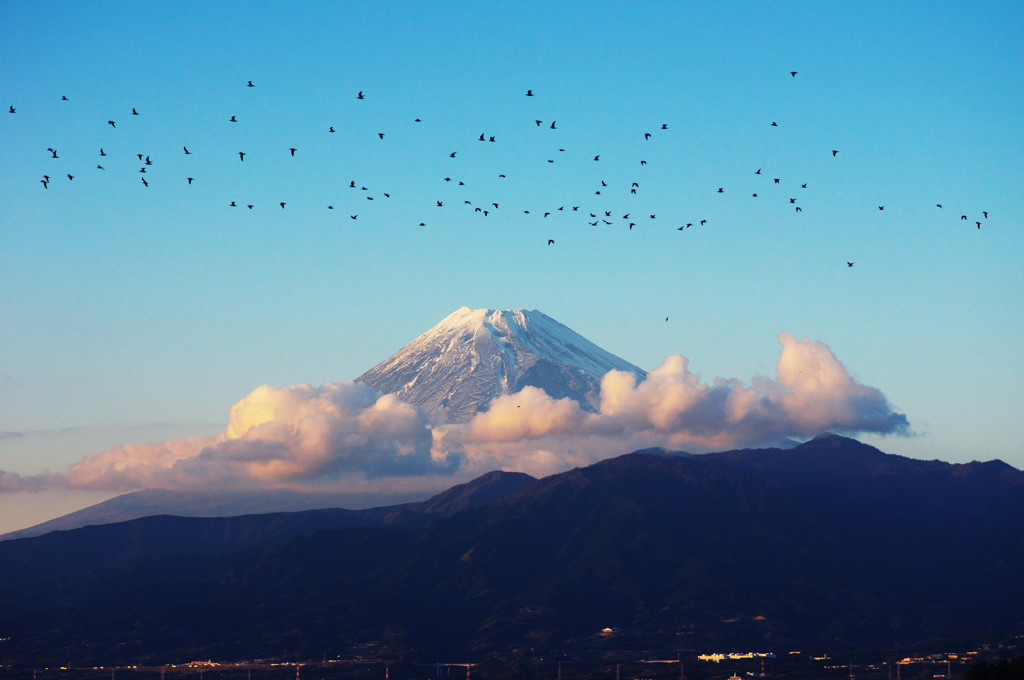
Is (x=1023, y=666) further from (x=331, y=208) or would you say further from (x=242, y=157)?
(x=242, y=157)

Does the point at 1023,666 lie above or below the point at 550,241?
below

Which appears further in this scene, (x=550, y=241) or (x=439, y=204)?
(x=550, y=241)

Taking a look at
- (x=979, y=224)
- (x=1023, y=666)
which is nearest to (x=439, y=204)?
(x=979, y=224)

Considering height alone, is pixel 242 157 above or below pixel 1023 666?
above

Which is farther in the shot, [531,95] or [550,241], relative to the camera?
[550,241]

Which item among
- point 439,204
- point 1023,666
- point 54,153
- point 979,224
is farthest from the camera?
point 1023,666

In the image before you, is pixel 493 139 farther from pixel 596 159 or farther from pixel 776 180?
pixel 776 180

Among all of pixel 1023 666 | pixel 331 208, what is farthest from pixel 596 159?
pixel 1023 666

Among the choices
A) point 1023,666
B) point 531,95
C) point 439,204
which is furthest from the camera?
point 1023,666

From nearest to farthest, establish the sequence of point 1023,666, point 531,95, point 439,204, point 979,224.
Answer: point 531,95 < point 439,204 < point 979,224 < point 1023,666
